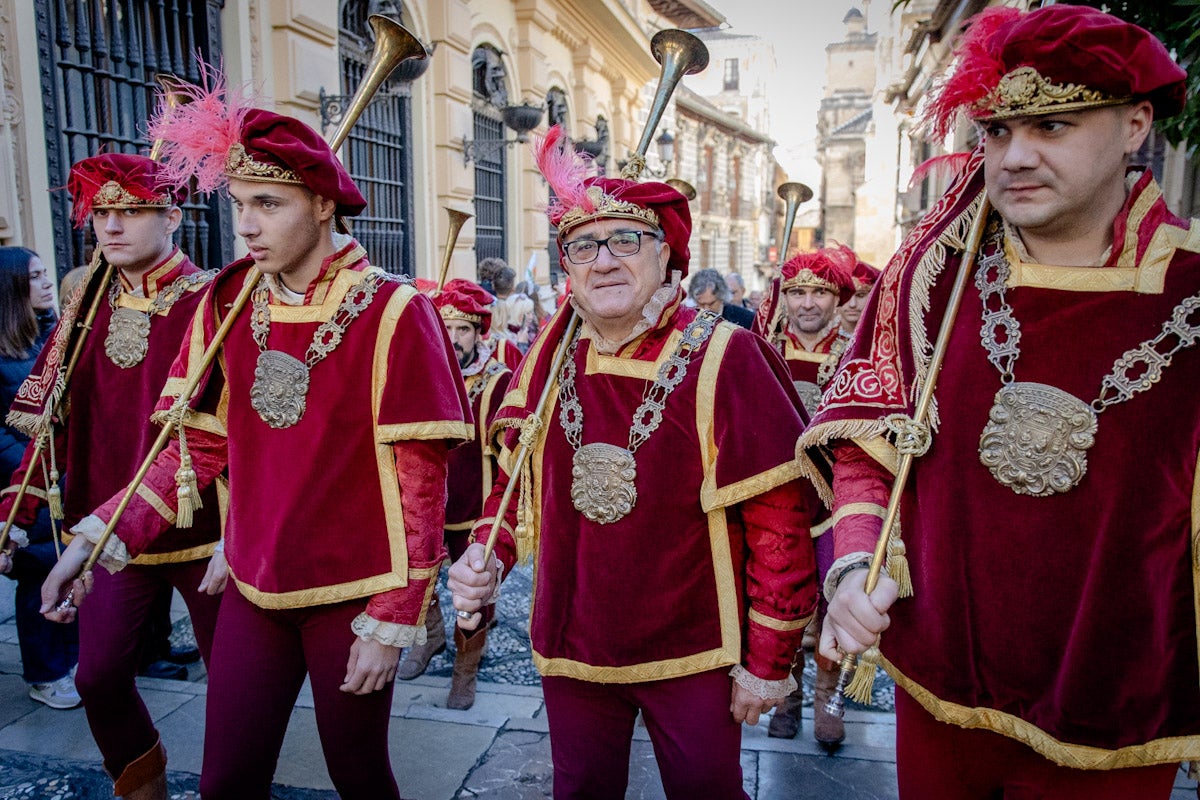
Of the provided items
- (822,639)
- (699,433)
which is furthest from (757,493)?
(822,639)

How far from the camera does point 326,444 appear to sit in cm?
243

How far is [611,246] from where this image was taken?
2316 millimetres

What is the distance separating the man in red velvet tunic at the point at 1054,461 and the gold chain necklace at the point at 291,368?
4.68 ft

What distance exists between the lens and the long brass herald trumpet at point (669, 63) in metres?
2.60

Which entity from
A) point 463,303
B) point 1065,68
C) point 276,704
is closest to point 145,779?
point 276,704

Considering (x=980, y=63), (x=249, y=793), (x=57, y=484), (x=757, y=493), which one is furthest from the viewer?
(x=57, y=484)

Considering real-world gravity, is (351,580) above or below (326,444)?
below

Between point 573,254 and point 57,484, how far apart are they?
220cm

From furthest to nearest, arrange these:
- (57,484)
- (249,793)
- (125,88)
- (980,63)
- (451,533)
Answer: (125,88), (451,533), (57,484), (249,793), (980,63)

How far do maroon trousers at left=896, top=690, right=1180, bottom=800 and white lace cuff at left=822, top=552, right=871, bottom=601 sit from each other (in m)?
0.34

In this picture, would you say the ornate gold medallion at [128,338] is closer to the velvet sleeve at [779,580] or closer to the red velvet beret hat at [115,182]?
the red velvet beret hat at [115,182]

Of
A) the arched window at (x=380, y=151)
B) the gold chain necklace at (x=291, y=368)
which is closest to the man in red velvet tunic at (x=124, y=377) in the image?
the gold chain necklace at (x=291, y=368)

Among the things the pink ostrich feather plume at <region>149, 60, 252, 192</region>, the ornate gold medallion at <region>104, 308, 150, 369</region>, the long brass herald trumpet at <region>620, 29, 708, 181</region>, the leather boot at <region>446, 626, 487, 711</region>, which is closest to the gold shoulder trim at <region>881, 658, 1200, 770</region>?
the long brass herald trumpet at <region>620, 29, 708, 181</region>

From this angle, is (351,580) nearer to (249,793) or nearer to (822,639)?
(249,793)
